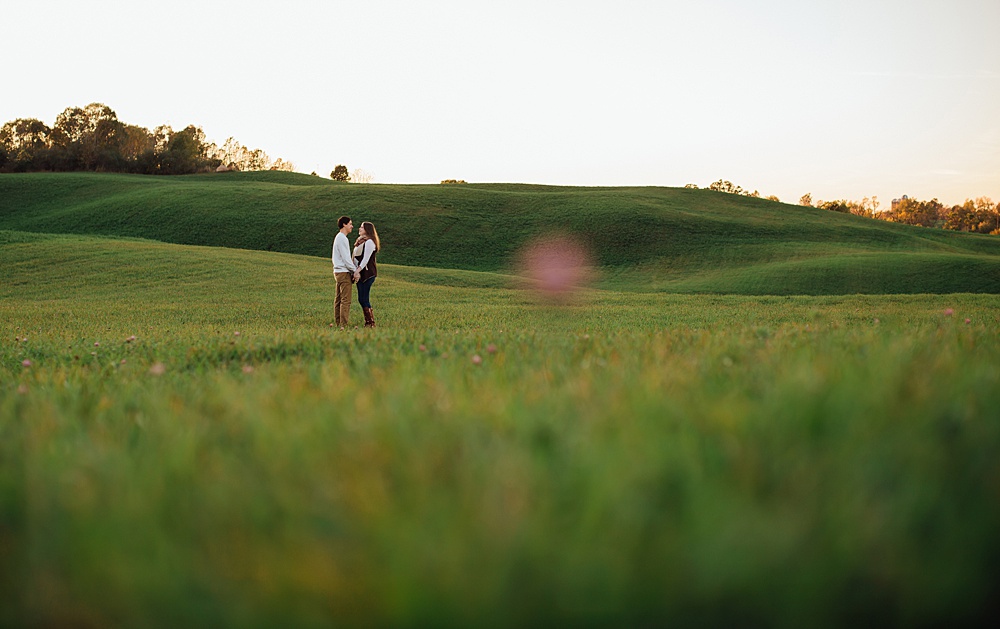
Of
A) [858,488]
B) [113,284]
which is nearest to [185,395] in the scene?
[858,488]

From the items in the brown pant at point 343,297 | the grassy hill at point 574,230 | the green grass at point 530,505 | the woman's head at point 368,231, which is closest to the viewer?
the green grass at point 530,505

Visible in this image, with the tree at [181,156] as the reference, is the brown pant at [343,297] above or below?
below

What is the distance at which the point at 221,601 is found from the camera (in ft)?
3.58

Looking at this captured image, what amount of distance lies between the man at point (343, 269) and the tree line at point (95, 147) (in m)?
127

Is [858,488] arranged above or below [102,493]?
above

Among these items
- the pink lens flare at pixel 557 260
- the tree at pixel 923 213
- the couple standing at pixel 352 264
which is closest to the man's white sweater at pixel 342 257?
the couple standing at pixel 352 264

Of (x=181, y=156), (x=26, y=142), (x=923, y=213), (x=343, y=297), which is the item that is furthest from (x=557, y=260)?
(x=923, y=213)

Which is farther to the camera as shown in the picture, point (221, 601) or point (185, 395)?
point (185, 395)

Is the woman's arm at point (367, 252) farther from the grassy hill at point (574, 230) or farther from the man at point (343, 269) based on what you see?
the grassy hill at point (574, 230)

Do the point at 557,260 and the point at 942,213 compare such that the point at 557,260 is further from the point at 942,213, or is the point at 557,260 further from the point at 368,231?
the point at 942,213

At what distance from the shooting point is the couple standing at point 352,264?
53.6ft

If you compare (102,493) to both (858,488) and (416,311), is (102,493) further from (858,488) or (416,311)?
(416,311)

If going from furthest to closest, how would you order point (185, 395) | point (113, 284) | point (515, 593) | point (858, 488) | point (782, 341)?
point (113, 284), point (782, 341), point (185, 395), point (858, 488), point (515, 593)

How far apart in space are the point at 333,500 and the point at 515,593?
1.54ft
